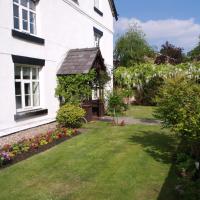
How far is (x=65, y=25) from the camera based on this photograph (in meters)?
14.3

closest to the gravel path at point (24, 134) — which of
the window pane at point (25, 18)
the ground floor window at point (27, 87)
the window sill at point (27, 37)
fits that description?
the ground floor window at point (27, 87)

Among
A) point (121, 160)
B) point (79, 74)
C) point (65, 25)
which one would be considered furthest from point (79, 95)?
point (121, 160)

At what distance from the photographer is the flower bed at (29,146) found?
6.99 metres

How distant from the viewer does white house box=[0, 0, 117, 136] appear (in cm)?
968

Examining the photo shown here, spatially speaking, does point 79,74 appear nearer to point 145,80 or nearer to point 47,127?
point 47,127

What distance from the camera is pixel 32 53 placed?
11117mm

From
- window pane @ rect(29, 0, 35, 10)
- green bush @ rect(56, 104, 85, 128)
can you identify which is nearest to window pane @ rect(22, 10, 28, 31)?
window pane @ rect(29, 0, 35, 10)

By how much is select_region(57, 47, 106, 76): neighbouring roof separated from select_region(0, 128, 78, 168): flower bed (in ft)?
12.3

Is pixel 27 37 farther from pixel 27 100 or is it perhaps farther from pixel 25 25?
pixel 27 100

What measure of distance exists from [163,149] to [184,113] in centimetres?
284

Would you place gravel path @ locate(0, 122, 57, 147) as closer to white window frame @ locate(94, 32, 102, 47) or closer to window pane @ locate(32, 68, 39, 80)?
window pane @ locate(32, 68, 39, 80)

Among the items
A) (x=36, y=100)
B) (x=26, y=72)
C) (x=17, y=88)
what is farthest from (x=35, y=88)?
Answer: (x=17, y=88)

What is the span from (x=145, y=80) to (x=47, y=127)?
1446cm

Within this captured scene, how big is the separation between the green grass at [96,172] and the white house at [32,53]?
9.18 ft
